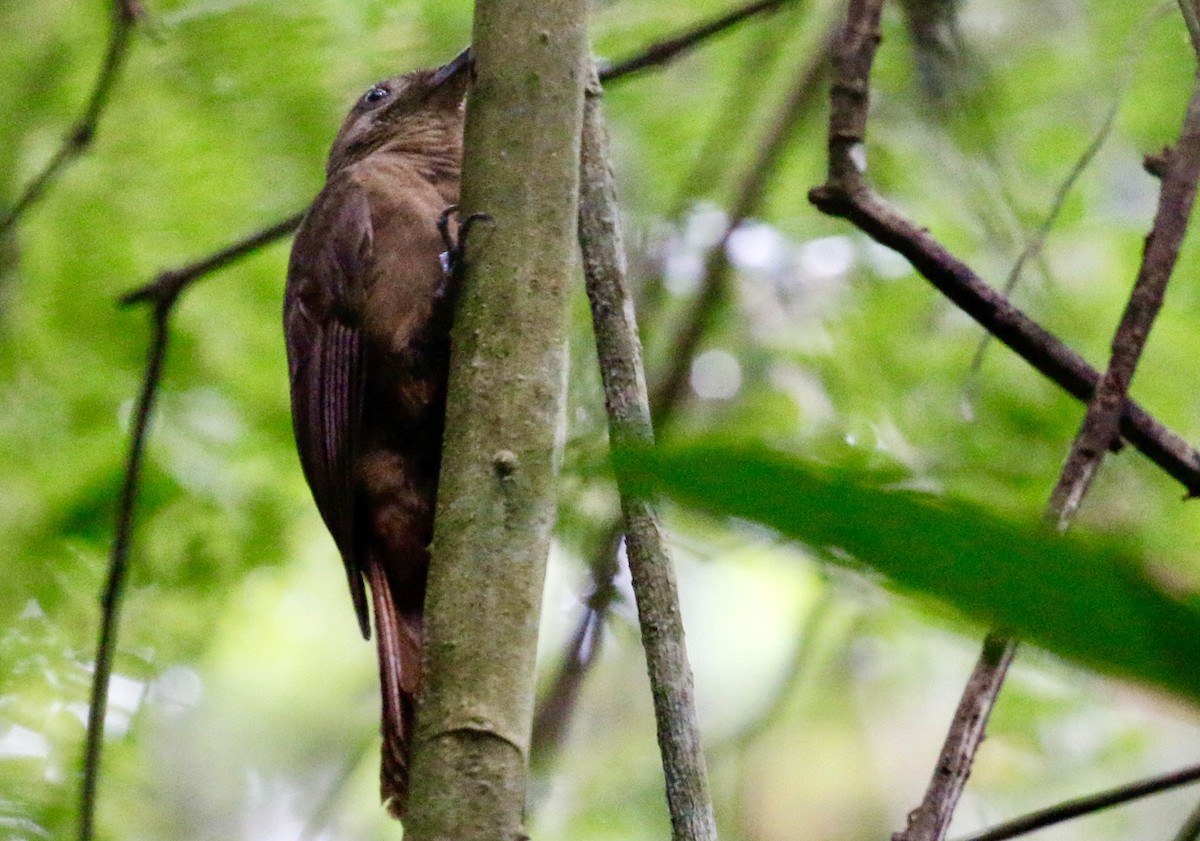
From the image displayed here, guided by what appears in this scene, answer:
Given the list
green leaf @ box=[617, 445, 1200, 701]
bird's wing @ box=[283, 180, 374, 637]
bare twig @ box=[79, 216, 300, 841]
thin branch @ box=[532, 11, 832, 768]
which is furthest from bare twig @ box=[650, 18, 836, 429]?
green leaf @ box=[617, 445, 1200, 701]

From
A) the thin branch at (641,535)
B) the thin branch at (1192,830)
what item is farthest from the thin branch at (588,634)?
the thin branch at (1192,830)

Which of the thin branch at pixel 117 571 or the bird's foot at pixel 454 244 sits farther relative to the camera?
the thin branch at pixel 117 571

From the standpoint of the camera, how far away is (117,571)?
2580 mm

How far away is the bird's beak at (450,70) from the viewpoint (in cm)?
350

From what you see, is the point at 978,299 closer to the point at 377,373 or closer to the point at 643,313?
the point at 377,373

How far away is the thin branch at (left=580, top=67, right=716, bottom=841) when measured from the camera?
1743 millimetres

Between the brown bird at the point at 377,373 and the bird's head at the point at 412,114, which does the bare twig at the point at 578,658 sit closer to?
the brown bird at the point at 377,373

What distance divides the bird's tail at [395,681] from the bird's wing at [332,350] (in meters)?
0.17

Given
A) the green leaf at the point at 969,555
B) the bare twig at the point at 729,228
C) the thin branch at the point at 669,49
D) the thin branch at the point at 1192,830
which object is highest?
the bare twig at the point at 729,228

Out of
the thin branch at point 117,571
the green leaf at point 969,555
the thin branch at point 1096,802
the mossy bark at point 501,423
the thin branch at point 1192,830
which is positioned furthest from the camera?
the thin branch at point 117,571

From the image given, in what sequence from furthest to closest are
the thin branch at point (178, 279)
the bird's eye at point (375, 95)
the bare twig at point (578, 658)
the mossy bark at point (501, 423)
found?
the bird's eye at point (375, 95) → the bare twig at point (578, 658) → the thin branch at point (178, 279) → the mossy bark at point (501, 423)

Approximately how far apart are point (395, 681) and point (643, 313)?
175cm

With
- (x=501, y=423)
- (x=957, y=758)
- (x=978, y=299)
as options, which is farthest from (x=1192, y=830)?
(x=978, y=299)

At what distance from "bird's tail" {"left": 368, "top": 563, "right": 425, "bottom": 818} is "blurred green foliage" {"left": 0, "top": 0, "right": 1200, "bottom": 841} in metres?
0.50
